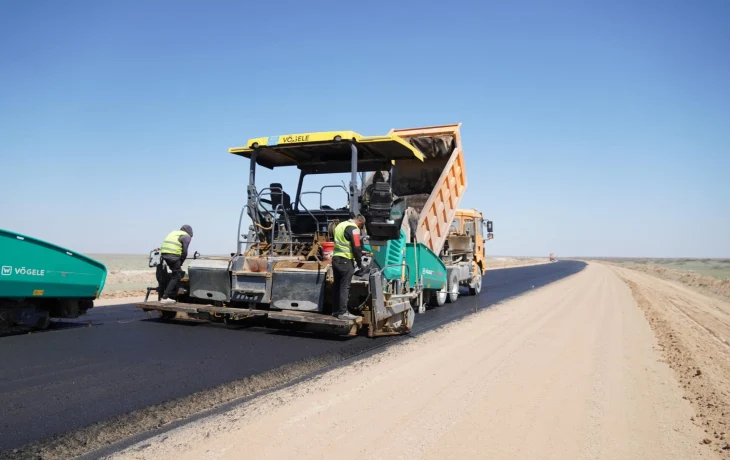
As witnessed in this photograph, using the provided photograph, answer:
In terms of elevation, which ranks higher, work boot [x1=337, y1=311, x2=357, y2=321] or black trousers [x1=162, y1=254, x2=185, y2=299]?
black trousers [x1=162, y1=254, x2=185, y2=299]

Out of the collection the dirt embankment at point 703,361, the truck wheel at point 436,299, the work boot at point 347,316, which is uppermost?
the work boot at point 347,316

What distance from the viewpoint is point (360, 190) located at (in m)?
7.02

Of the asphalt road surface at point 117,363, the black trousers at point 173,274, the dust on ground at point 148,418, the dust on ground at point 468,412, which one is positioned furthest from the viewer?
the black trousers at point 173,274

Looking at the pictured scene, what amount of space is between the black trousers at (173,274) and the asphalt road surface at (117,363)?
18.8 inches

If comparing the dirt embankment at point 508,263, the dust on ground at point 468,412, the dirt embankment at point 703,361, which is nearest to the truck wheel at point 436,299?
the dirt embankment at point 703,361

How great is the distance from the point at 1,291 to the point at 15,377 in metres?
2.04

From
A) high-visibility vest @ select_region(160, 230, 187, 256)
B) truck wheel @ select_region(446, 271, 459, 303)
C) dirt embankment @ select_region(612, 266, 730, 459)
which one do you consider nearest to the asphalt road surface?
high-visibility vest @ select_region(160, 230, 187, 256)

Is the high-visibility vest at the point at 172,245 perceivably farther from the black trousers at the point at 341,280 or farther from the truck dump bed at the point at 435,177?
the truck dump bed at the point at 435,177

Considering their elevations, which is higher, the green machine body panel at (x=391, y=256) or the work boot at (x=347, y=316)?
the green machine body panel at (x=391, y=256)

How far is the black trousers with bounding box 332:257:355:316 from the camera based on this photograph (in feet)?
19.9

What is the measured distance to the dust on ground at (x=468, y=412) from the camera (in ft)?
10.3

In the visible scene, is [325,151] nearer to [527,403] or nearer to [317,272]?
[317,272]

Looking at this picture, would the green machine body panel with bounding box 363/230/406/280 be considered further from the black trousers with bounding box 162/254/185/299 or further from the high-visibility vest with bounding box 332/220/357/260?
the black trousers with bounding box 162/254/185/299

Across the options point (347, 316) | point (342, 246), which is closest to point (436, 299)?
point (347, 316)
